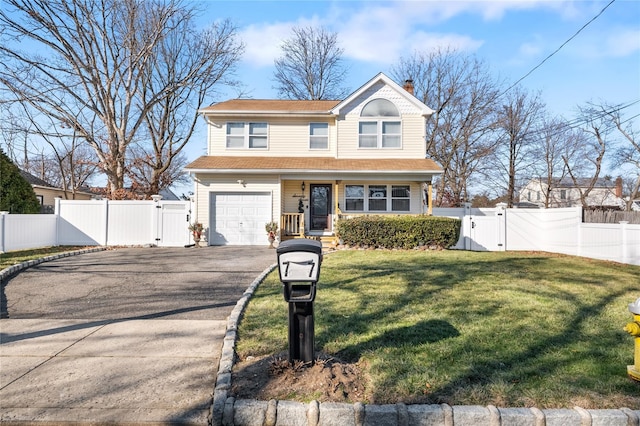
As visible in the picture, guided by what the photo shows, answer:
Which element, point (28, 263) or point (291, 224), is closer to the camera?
point (28, 263)

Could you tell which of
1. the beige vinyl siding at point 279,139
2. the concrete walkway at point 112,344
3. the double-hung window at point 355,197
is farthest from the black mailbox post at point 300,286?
the beige vinyl siding at point 279,139

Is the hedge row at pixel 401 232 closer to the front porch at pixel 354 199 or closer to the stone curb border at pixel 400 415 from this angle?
the front porch at pixel 354 199

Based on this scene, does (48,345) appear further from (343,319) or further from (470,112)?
(470,112)

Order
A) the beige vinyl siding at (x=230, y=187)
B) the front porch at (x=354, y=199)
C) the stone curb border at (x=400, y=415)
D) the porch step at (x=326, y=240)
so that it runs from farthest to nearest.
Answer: the front porch at (x=354, y=199) → the beige vinyl siding at (x=230, y=187) → the porch step at (x=326, y=240) → the stone curb border at (x=400, y=415)

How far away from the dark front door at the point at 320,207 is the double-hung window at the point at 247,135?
2.99 meters

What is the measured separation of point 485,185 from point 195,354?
93.5ft

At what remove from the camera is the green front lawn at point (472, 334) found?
3029 mm

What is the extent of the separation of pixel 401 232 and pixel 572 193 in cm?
3508

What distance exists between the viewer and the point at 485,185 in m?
28.3

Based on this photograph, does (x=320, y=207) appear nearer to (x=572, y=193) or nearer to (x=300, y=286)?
(x=300, y=286)

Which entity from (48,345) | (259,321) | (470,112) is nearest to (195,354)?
(259,321)

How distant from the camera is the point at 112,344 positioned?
406 centimetres

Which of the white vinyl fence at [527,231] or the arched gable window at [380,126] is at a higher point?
the arched gable window at [380,126]

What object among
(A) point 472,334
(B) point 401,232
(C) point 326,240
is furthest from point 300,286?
(C) point 326,240
